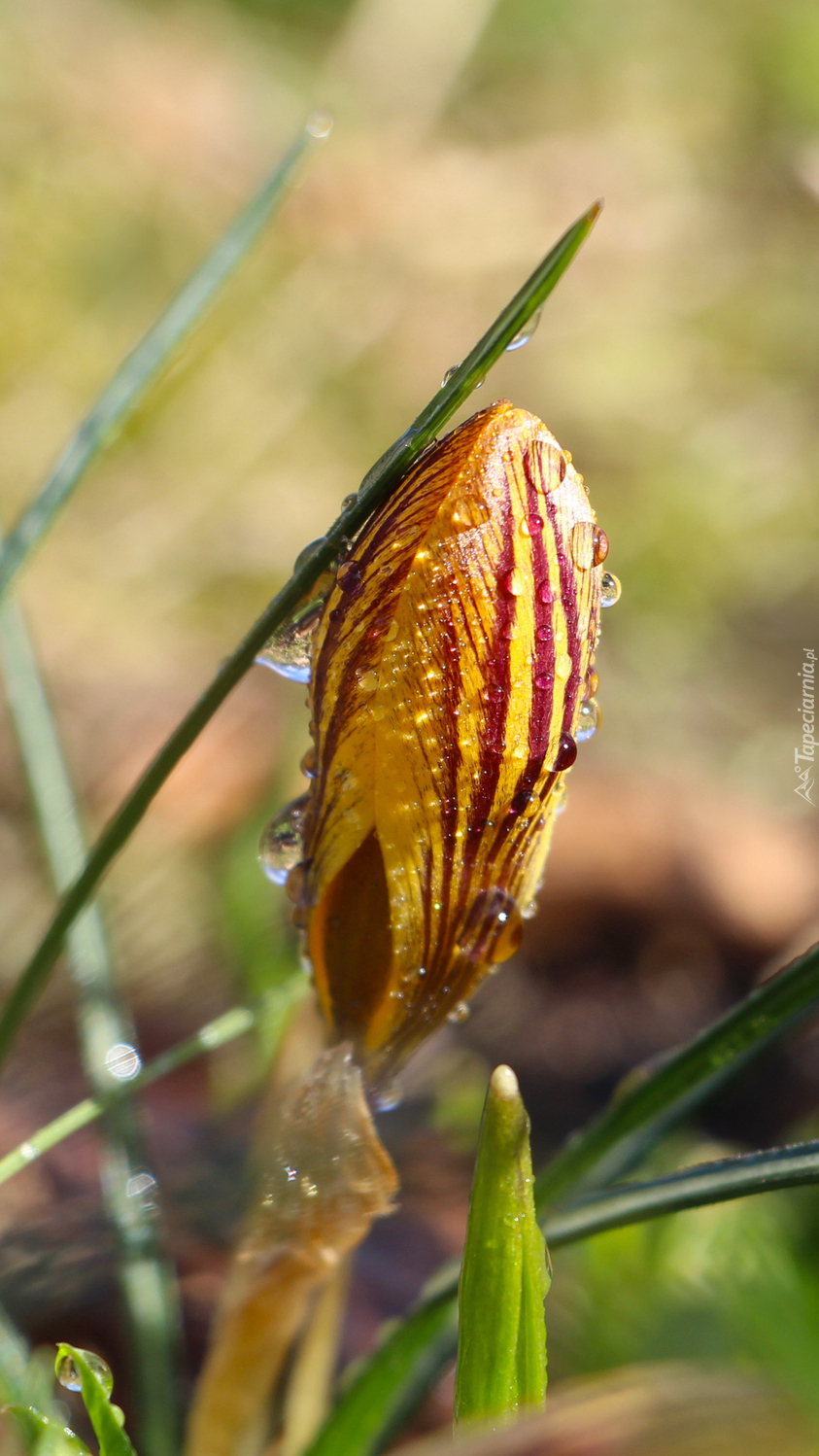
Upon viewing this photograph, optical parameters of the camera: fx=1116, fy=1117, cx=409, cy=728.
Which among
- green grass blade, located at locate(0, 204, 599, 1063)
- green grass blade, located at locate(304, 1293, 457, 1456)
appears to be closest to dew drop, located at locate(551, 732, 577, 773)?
green grass blade, located at locate(0, 204, 599, 1063)

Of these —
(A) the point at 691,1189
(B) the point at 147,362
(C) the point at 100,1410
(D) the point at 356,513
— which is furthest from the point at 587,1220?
(B) the point at 147,362

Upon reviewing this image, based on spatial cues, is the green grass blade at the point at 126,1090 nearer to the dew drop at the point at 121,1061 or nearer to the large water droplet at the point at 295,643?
the dew drop at the point at 121,1061

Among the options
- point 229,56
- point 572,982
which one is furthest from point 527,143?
point 572,982

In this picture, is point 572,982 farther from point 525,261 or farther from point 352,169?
point 352,169

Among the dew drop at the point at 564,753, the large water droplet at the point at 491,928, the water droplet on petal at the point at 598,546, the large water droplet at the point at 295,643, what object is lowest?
the large water droplet at the point at 491,928

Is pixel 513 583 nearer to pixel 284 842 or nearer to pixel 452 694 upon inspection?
pixel 452 694

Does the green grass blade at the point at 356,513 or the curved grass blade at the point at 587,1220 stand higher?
the green grass blade at the point at 356,513

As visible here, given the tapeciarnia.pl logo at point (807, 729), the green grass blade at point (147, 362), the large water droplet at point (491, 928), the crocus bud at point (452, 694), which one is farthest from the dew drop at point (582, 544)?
the tapeciarnia.pl logo at point (807, 729)
